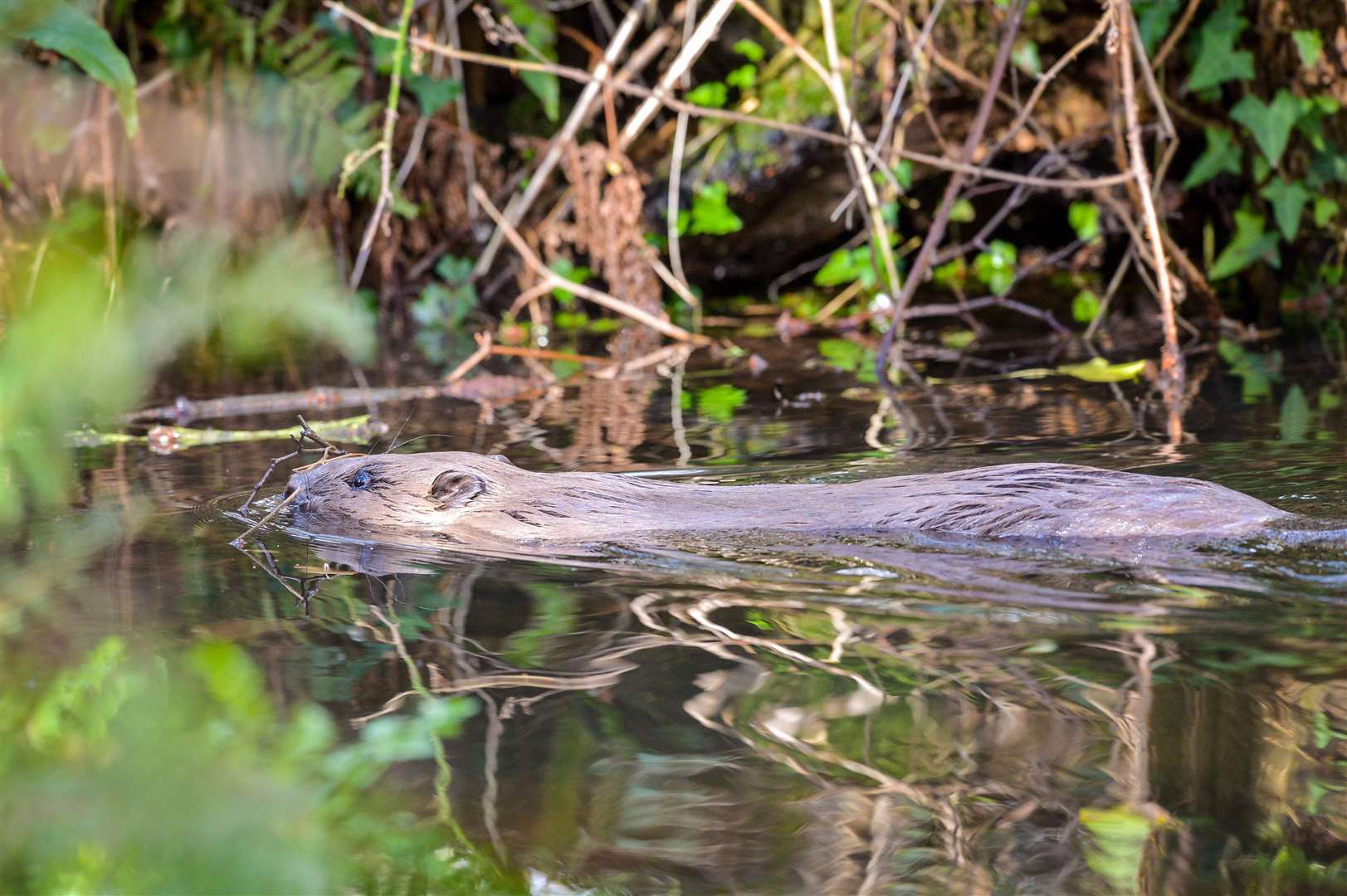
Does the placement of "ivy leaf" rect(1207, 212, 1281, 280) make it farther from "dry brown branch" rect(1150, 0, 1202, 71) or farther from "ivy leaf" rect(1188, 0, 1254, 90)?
"dry brown branch" rect(1150, 0, 1202, 71)

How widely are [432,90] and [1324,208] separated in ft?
15.2

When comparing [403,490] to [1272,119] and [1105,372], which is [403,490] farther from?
[1272,119]

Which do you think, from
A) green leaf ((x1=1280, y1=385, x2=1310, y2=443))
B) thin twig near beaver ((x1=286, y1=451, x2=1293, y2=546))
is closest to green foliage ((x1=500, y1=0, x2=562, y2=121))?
green leaf ((x1=1280, y1=385, x2=1310, y2=443))

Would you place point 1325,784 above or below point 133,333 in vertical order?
below

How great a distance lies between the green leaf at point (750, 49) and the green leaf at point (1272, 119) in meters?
2.70

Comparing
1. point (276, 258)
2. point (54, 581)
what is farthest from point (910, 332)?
point (276, 258)

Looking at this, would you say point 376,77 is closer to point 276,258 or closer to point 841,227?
point 841,227

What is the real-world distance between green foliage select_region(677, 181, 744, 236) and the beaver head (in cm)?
487

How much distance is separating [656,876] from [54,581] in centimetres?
183

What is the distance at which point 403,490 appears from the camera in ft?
11.5

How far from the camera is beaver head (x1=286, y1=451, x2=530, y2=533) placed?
3.40m

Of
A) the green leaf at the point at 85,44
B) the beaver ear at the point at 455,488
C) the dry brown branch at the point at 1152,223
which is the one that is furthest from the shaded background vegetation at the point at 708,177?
the beaver ear at the point at 455,488

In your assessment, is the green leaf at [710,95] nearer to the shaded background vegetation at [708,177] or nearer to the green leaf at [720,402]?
the shaded background vegetation at [708,177]

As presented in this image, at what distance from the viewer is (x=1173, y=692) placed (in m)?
2.02
